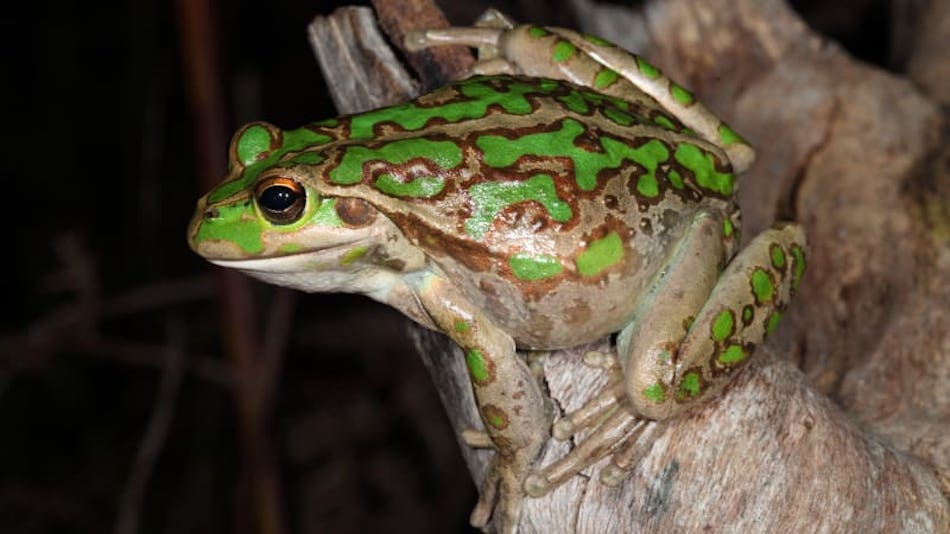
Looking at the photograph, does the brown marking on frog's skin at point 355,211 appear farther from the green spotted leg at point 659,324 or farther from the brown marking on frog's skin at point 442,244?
the green spotted leg at point 659,324

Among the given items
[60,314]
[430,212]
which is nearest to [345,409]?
[60,314]

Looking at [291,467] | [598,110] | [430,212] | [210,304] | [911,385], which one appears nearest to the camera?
[430,212]

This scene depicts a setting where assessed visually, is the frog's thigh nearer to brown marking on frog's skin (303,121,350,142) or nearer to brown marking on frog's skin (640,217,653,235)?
brown marking on frog's skin (640,217,653,235)

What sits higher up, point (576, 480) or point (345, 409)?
point (576, 480)

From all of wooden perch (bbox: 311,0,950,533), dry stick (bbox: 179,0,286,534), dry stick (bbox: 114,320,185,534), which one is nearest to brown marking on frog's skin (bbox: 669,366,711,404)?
wooden perch (bbox: 311,0,950,533)

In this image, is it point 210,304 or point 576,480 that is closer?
point 576,480

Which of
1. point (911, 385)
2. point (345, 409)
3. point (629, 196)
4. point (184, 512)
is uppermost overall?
point (629, 196)

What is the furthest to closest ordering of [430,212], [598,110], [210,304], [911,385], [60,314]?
[210,304] < [60,314] < [911,385] < [598,110] < [430,212]

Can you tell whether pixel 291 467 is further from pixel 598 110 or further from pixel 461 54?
pixel 598 110
